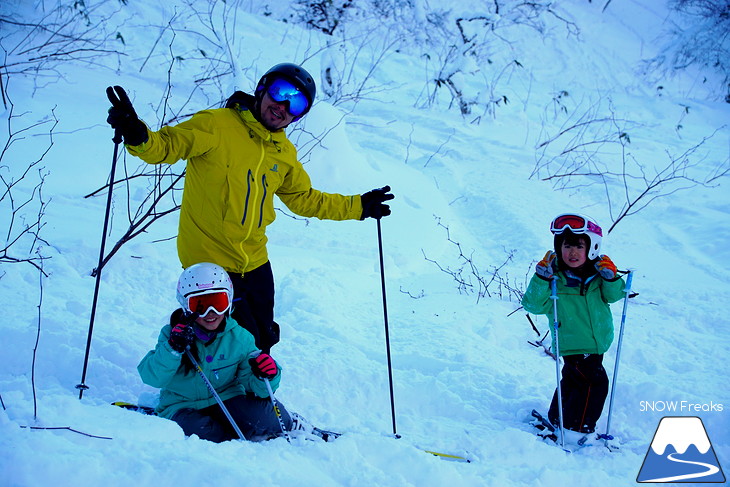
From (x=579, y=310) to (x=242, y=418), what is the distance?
80.8 inches

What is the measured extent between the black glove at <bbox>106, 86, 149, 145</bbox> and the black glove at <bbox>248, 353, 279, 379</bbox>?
3.82ft

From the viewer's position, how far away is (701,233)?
7258 mm

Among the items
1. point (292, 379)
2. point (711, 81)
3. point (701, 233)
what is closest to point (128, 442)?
point (292, 379)

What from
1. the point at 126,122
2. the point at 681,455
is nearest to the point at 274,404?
the point at 126,122

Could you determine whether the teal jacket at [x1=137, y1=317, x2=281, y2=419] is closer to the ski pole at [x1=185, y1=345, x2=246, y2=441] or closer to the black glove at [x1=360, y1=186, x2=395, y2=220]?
the ski pole at [x1=185, y1=345, x2=246, y2=441]

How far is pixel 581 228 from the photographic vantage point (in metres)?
3.38

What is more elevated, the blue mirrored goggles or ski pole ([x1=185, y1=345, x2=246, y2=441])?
the blue mirrored goggles

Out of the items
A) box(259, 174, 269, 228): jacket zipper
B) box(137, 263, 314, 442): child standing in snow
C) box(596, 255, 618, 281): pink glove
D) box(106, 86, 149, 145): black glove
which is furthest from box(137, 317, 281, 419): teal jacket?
box(596, 255, 618, 281): pink glove

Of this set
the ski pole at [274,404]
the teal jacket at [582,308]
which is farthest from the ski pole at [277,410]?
the teal jacket at [582,308]

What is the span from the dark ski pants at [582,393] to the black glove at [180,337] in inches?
85.6

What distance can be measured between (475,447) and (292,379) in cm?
130

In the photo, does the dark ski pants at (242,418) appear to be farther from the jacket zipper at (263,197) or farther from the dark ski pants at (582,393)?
the dark ski pants at (582,393)

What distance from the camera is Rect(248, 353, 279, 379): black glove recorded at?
9.54 feet

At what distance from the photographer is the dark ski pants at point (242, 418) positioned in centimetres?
296
